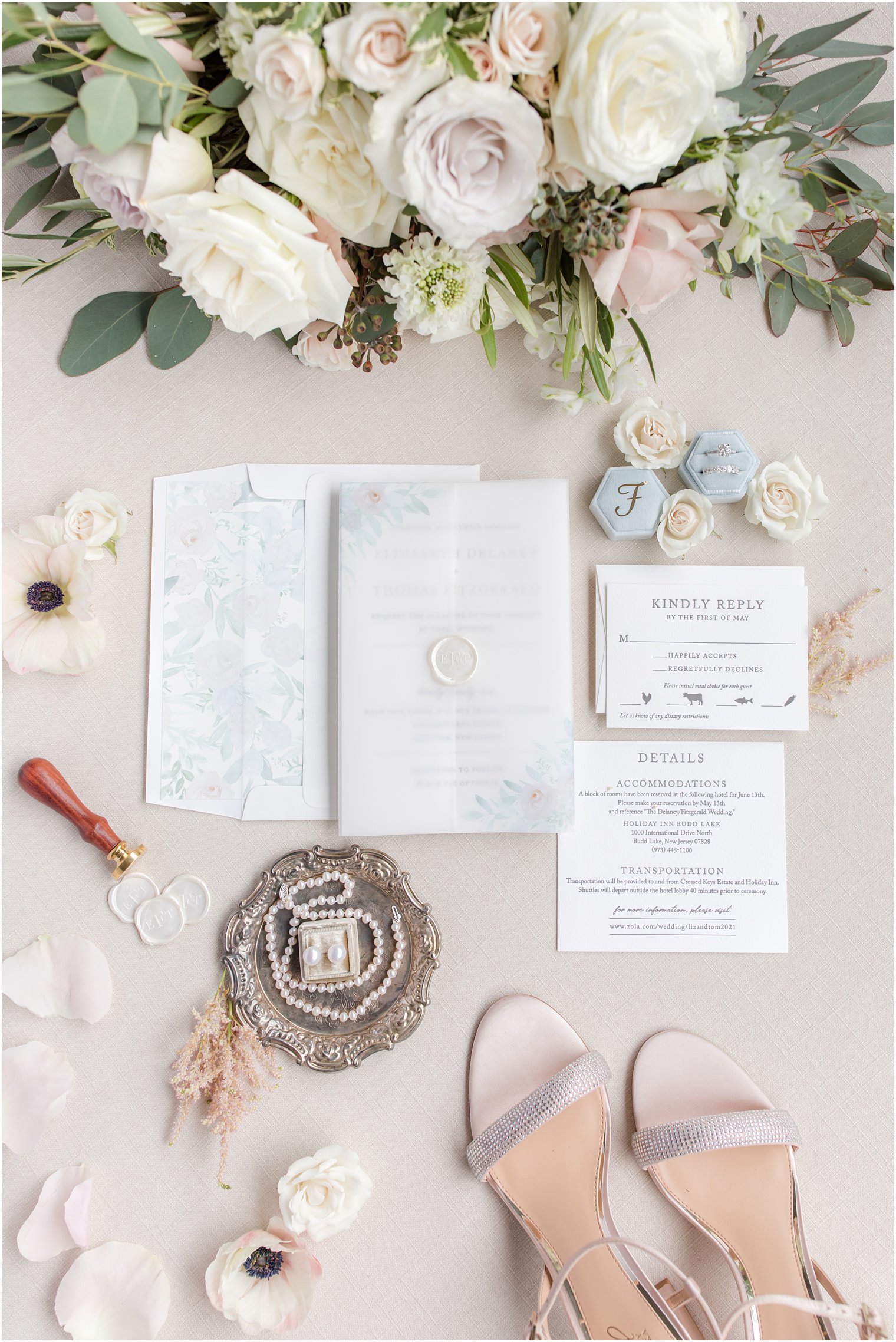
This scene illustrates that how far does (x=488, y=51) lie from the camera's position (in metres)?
0.74

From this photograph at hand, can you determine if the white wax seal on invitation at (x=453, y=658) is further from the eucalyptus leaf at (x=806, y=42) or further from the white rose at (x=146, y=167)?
the eucalyptus leaf at (x=806, y=42)

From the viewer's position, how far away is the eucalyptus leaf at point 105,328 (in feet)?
3.36

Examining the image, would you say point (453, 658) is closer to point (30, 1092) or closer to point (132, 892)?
point (132, 892)

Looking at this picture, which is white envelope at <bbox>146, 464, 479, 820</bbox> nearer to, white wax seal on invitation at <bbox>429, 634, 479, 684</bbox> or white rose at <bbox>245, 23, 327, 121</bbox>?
white wax seal on invitation at <bbox>429, 634, 479, 684</bbox>

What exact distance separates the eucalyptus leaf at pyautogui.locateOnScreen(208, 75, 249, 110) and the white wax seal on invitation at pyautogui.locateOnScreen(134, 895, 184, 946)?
90 centimetres

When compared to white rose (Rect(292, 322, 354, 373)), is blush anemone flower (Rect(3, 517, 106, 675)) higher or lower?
lower

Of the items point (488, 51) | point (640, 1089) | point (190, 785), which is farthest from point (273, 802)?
point (488, 51)

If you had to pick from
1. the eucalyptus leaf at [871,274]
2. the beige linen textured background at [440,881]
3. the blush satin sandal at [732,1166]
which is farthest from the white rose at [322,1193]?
the eucalyptus leaf at [871,274]

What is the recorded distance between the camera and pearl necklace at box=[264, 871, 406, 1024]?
1.00 metres

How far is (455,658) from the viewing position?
0.99 metres

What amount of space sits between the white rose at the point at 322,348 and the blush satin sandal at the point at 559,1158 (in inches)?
33.4

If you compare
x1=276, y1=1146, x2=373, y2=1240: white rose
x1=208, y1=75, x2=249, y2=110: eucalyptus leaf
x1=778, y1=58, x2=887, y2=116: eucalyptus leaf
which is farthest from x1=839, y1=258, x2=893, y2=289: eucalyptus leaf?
x1=276, y1=1146, x2=373, y2=1240: white rose

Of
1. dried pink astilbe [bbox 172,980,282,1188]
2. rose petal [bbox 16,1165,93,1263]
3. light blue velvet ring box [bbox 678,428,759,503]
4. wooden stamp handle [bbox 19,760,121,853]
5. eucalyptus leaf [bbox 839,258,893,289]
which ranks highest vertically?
eucalyptus leaf [bbox 839,258,893,289]

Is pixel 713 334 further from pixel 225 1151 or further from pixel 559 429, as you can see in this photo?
pixel 225 1151
